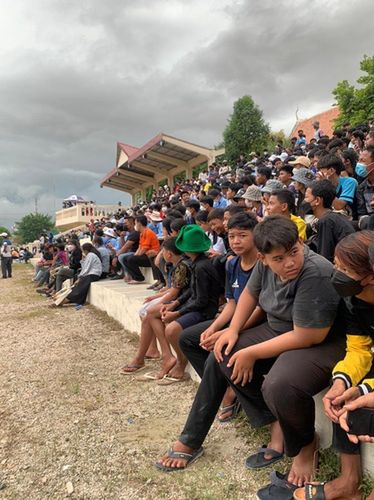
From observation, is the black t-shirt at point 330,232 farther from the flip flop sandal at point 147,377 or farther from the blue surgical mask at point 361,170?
the flip flop sandal at point 147,377

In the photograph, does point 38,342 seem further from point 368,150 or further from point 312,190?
point 368,150

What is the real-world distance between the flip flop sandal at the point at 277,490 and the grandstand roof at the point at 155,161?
20.0 metres

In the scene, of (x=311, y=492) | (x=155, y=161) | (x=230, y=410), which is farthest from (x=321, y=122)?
(x=311, y=492)

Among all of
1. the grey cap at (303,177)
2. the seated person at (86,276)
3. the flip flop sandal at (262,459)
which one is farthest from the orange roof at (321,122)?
the flip flop sandal at (262,459)

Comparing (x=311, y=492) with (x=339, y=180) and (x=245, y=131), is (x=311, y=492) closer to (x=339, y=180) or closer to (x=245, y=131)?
(x=339, y=180)

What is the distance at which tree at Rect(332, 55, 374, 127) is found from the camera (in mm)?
21438

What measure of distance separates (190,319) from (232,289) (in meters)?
0.67

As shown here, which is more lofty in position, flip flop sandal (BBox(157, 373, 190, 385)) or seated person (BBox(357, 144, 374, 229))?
seated person (BBox(357, 144, 374, 229))

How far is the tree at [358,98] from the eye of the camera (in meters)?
21.4

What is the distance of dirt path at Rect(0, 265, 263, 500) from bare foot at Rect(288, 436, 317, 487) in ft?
0.76

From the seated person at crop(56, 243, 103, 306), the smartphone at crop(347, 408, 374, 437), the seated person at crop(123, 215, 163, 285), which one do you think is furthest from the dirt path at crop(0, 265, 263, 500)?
the seated person at crop(56, 243, 103, 306)

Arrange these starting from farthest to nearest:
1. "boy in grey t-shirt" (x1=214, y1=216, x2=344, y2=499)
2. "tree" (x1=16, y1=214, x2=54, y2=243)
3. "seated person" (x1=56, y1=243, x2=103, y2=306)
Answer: "tree" (x1=16, y1=214, x2=54, y2=243), "seated person" (x1=56, y1=243, x2=103, y2=306), "boy in grey t-shirt" (x1=214, y1=216, x2=344, y2=499)

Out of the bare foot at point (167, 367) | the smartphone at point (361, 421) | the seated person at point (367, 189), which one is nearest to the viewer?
the smartphone at point (361, 421)

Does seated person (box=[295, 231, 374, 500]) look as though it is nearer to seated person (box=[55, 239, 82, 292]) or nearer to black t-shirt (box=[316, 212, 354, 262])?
black t-shirt (box=[316, 212, 354, 262])
